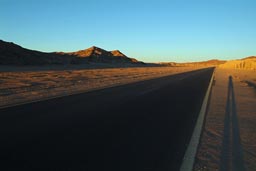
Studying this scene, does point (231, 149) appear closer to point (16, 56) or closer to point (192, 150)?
point (192, 150)

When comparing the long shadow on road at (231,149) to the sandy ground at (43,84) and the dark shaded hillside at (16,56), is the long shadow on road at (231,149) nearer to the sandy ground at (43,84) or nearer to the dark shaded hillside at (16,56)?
the sandy ground at (43,84)

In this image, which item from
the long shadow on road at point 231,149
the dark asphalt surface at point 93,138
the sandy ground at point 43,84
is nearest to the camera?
the dark asphalt surface at point 93,138

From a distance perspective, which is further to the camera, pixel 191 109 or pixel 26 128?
pixel 191 109

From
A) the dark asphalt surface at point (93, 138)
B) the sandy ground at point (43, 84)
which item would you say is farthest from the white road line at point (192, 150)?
the sandy ground at point (43, 84)

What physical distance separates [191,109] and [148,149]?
677 cm

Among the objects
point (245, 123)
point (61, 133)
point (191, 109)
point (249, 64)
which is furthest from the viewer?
point (249, 64)

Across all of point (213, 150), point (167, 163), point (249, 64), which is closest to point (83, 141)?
point (167, 163)

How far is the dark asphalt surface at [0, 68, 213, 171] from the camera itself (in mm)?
5801

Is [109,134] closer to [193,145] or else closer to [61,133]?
[61,133]

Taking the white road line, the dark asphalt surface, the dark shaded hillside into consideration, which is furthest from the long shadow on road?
the dark shaded hillside

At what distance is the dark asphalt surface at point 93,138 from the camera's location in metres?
5.80

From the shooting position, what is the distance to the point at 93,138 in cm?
760

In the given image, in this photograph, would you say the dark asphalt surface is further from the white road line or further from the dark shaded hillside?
the dark shaded hillside

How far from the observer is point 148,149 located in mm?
6844
